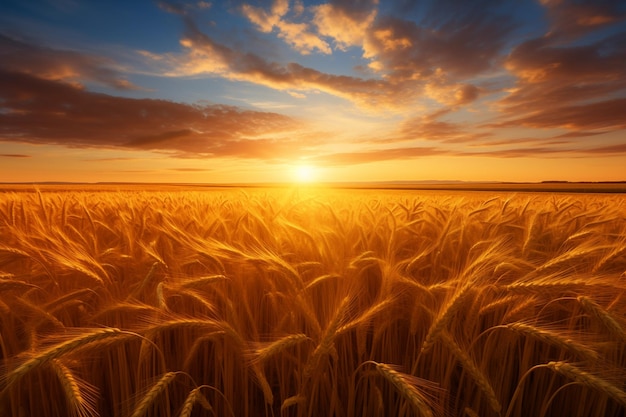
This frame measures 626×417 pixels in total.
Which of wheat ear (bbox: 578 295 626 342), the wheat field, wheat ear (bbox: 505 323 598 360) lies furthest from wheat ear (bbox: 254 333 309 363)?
wheat ear (bbox: 578 295 626 342)

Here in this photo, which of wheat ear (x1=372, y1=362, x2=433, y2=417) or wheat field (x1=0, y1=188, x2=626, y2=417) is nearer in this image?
wheat ear (x1=372, y1=362, x2=433, y2=417)

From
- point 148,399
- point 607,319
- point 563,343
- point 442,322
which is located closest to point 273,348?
point 148,399

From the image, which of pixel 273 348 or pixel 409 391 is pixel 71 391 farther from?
pixel 409 391

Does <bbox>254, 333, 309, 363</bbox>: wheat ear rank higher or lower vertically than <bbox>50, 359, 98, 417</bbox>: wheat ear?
higher

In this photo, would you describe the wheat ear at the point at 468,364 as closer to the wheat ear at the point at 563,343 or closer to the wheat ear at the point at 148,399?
the wheat ear at the point at 563,343

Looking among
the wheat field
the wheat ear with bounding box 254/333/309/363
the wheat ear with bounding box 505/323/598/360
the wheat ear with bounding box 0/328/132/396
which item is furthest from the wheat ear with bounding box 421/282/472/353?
the wheat ear with bounding box 0/328/132/396

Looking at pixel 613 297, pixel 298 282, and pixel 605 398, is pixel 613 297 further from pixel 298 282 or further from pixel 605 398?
pixel 298 282

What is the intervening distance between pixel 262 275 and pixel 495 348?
4.01 ft

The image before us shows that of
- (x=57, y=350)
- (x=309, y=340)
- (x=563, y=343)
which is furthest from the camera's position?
(x=309, y=340)

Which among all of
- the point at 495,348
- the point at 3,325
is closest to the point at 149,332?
the point at 3,325

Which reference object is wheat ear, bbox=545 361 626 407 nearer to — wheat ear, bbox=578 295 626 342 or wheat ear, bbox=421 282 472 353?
wheat ear, bbox=578 295 626 342

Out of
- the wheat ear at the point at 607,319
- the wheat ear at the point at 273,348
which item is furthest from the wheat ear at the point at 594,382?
the wheat ear at the point at 273,348

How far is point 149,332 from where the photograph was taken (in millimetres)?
1139

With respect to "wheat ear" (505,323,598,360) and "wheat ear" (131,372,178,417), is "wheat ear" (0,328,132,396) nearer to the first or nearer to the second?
"wheat ear" (131,372,178,417)
